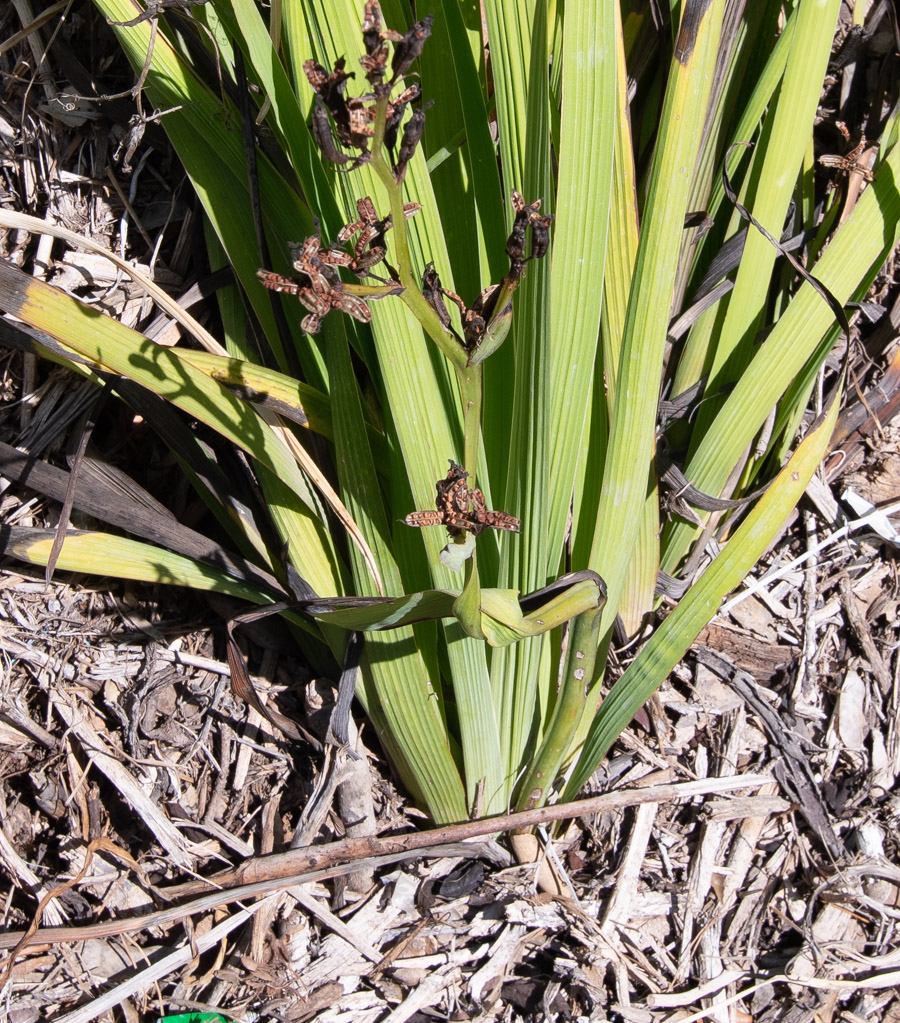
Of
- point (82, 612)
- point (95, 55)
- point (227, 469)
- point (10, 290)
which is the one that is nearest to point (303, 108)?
point (10, 290)

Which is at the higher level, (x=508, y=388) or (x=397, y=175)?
(x=397, y=175)

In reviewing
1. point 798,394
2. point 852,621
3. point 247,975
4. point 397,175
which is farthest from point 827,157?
point 247,975

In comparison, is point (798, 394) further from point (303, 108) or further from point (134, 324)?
point (134, 324)

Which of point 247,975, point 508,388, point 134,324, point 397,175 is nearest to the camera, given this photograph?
point 397,175

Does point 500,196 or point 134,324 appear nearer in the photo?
point 500,196

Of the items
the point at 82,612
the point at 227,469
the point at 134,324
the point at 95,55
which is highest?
the point at 95,55

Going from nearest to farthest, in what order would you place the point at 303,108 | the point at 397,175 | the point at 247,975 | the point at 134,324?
the point at 397,175 → the point at 303,108 → the point at 247,975 → the point at 134,324
